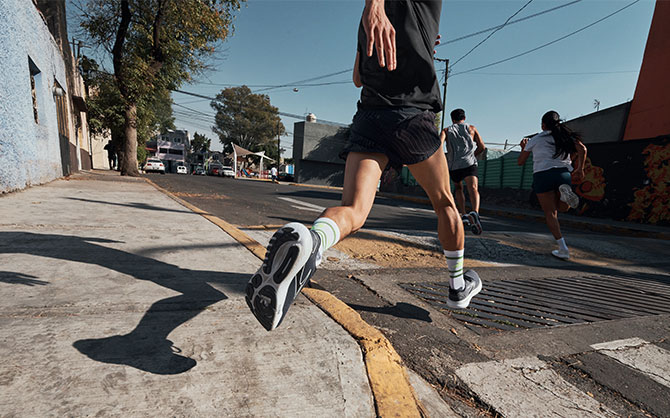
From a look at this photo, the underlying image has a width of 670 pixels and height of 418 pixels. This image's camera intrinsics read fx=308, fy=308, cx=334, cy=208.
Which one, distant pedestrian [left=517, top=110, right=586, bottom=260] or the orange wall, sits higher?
the orange wall

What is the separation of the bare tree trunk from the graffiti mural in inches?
714

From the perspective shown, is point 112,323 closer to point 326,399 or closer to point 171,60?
point 326,399

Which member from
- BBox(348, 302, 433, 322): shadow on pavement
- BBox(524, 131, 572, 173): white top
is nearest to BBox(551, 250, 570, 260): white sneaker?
BBox(524, 131, 572, 173): white top

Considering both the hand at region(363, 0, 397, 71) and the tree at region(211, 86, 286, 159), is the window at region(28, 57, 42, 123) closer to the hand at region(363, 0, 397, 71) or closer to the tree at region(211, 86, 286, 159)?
the hand at region(363, 0, 397, 71)

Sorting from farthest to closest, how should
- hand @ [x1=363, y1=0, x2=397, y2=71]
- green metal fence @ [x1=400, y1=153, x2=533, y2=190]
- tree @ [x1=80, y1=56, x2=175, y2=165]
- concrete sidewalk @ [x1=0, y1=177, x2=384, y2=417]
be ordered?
tree @ [x1=80, y1=56, x2=175, y2=165]
green metal fence @ [x1=400, y1=153, x2=533, y2=190]
hand @ [x1=363, y1=0, x2=397, y2=71]
concrete sidewalk @ [x1=0, y1=177, x2=384, y2=417]

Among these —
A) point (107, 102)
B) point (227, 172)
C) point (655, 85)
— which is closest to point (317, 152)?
point (227, 172)

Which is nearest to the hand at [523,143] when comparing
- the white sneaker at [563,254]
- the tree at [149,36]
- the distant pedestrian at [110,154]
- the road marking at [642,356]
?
the white sneaker at [563,254]

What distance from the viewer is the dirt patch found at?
9.50 feet

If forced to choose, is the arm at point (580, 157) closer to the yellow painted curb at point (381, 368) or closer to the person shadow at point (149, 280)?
the yellow painted curb at point (381, 368)

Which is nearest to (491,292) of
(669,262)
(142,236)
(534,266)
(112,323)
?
(534,266)

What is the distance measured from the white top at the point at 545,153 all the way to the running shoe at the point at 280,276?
3.63 metres

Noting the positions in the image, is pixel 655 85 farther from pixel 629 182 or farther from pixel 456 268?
pixel 456 268

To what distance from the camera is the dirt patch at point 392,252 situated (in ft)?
9.50

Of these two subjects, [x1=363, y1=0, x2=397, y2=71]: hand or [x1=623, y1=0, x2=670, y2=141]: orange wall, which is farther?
[x1=623, y1=0, x2=670, y2=141]: orange wall
